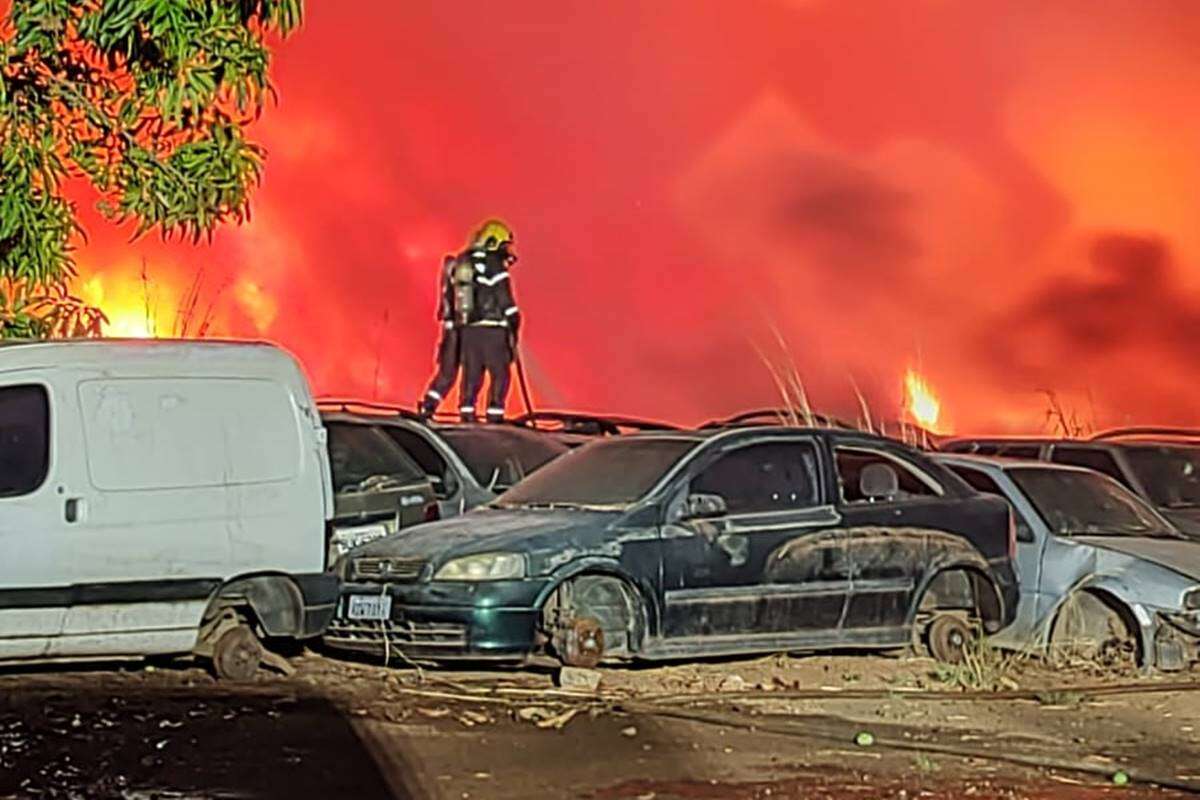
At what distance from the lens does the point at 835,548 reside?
12547mm

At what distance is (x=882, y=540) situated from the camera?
12.7m

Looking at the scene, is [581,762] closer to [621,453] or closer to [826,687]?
[826,687]

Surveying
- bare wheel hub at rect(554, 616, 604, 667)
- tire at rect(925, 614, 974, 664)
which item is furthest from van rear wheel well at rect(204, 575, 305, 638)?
tire at rect(925, 614, 974, 664)

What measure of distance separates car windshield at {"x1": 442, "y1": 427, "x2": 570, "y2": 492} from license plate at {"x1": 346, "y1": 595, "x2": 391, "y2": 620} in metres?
2.74

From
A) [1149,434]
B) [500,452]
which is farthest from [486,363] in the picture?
[1149,434]

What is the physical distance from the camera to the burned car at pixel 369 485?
13.5 m

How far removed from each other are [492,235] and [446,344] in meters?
1.13

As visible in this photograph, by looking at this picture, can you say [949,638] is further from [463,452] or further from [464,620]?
[463,452]

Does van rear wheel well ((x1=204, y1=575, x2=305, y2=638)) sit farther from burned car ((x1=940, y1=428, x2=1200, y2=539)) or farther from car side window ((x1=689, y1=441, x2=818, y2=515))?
burned car ((x1=940, y1=428, x2=1200, y2=539))

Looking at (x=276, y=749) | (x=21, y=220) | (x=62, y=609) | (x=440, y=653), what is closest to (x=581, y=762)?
(x=276, y=749)

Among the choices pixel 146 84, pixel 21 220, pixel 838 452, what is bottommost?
pixel 838 452

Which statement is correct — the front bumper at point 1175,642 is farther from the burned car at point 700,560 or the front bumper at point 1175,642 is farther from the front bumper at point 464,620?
the front bumper at point 464,620

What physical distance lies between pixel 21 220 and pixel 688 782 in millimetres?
5862

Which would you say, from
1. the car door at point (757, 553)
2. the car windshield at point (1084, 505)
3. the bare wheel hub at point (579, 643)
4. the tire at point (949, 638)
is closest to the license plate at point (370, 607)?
the bare wheel hub at point (579, 643)
